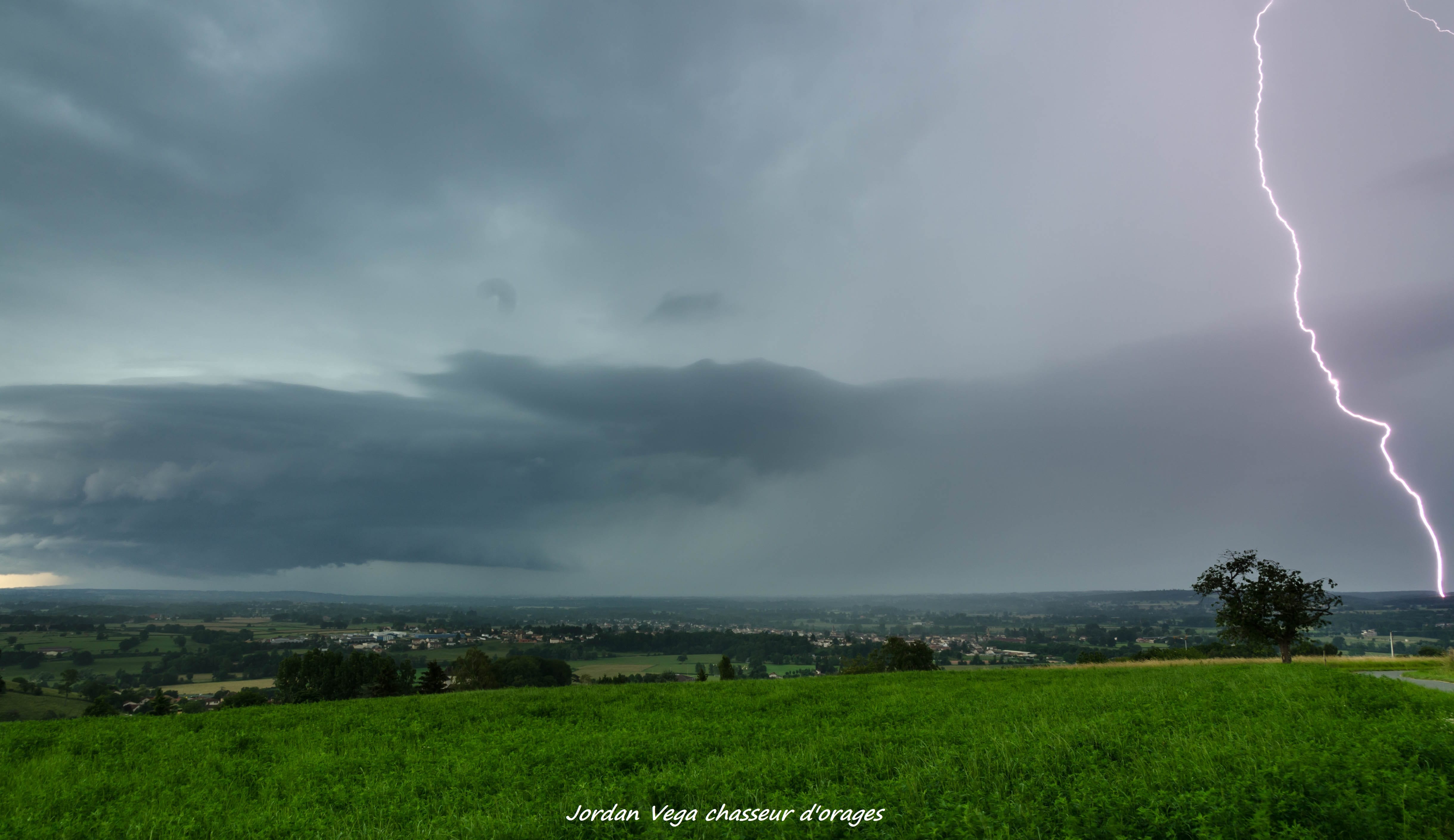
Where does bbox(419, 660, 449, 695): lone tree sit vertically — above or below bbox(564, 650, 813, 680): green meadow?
above

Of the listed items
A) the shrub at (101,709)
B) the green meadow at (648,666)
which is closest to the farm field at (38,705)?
the shrub at (101,709)

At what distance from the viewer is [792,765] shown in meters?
12.4

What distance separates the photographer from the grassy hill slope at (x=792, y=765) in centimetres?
822

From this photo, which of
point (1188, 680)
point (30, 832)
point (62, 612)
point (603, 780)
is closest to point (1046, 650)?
point (1188, 680)

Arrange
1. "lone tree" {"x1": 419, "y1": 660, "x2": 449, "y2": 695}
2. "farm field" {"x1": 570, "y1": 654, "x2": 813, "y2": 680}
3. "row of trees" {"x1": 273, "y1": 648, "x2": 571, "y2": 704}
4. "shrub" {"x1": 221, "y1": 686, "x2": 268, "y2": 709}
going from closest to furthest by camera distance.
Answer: "shrub" {"x1": 221, "y1": 686, "x2": 268, "y2": 709}
"lone tree" {"x1": 419, "y1": 660, "x2": 449, "y2": 695}
"row of trees" {"x1": 273, "y1": 648, "x2": 571, "y2": 704}
"farm field" {"x1": 570, "y1": 654, "x2": 813, "y2": 680}

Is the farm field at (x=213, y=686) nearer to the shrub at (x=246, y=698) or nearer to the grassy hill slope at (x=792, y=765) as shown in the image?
the shrub at (x=246, y=698)

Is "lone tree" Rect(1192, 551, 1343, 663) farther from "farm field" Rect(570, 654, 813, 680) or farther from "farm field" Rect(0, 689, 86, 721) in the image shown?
"farm field" Rect(0, 689, 86, 721)

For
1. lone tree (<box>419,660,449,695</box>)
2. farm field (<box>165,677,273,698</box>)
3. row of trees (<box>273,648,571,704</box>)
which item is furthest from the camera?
farm field (<box>165,677,273,698</box>)

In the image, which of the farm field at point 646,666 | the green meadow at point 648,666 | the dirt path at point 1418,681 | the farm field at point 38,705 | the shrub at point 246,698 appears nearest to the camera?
Answer: the dirt path at point 1418,681

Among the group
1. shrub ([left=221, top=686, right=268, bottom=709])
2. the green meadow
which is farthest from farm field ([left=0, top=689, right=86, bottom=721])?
the green meadow

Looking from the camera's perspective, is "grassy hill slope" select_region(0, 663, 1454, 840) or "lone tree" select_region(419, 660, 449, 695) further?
"lone tree" select_region(419, 660, 449, 695)

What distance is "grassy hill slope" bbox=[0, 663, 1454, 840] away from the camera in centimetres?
822

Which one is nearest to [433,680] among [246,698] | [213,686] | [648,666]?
[246,698]

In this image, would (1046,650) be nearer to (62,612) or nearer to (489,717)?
(489,717)
